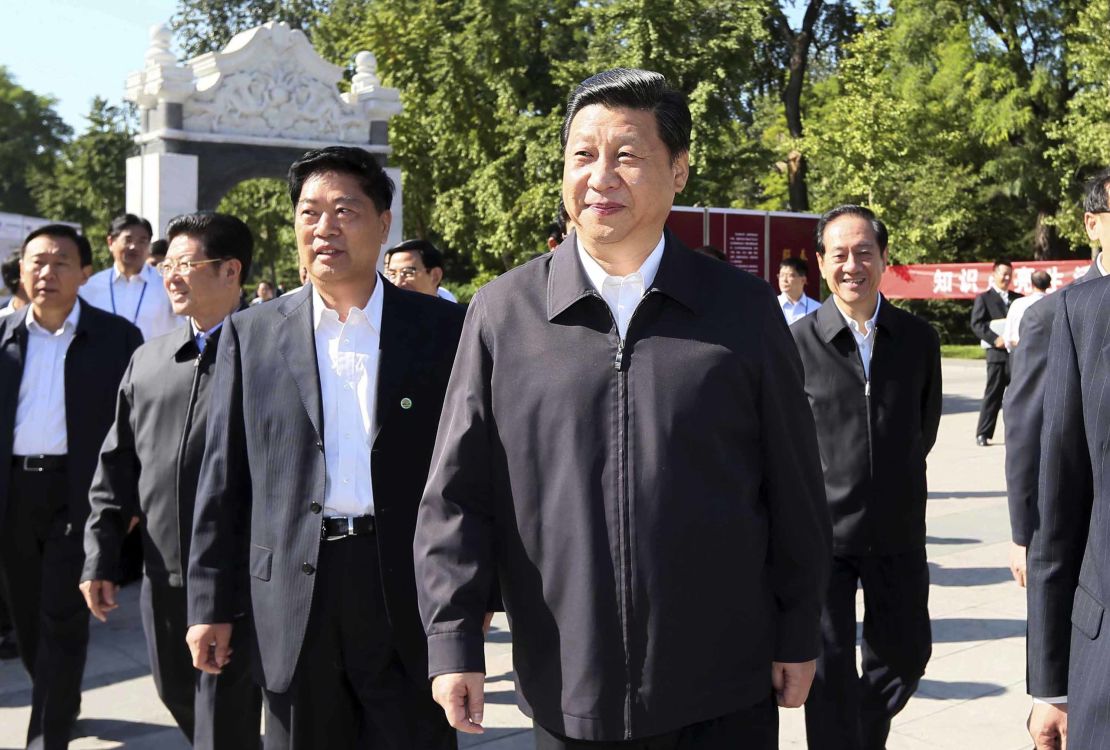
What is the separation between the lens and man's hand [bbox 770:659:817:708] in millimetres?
2418

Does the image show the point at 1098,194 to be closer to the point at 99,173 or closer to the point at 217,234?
the point at 217,234

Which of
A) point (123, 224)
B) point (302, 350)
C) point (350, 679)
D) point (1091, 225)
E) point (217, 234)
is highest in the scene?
point (123, 224)

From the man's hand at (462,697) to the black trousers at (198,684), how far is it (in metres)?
1.35

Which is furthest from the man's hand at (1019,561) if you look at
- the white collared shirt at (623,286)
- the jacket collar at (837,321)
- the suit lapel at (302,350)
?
the suit lapel at (302,350)

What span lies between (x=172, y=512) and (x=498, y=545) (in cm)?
186

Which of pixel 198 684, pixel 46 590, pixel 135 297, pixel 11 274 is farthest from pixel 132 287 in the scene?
pixel 198 684

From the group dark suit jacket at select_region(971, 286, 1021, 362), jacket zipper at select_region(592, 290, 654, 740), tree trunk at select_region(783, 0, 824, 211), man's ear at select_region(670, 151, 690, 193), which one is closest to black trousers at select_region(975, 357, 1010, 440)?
dark suit jacket at select_region(971, 286, 1021, 362)

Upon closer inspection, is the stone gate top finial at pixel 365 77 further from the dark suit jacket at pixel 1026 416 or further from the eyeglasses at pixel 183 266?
the dark suit jacket at pixel 1026 416

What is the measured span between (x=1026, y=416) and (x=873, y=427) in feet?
1.96

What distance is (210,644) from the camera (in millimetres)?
3338

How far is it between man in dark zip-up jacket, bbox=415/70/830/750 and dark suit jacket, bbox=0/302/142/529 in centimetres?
290

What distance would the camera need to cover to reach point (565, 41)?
3381 cm

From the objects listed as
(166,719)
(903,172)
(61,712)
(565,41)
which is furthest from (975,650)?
(565,41)

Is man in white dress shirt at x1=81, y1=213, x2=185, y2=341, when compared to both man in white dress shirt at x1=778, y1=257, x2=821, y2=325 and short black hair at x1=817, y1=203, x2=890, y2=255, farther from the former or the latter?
short black hair at x1=817, y1=203, x2=890, y2=255
